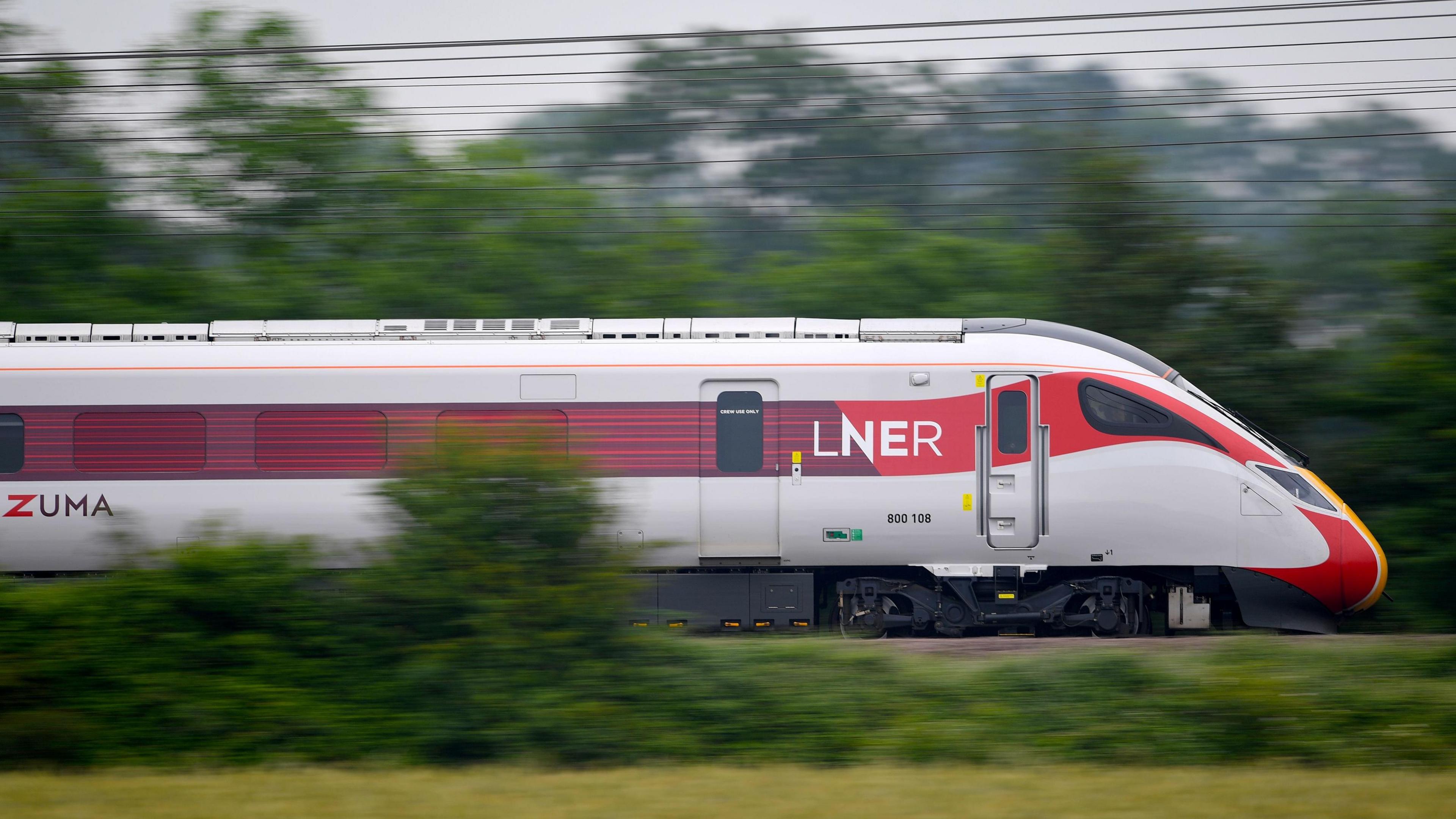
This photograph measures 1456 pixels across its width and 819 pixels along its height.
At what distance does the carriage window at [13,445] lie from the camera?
11.3 meters

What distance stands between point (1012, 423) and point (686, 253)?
382 inches

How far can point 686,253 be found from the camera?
64.0ft

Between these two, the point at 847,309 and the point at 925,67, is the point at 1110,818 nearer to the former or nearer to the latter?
the point at 847,309

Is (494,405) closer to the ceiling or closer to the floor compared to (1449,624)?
closer to the ceiling

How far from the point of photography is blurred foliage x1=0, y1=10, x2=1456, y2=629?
13914 millimetres

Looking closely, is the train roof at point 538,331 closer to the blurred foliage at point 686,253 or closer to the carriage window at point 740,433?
the carriage window at point 740,433

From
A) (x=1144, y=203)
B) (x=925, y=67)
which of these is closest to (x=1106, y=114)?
(x=925, y=67)

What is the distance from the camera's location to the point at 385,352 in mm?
11398

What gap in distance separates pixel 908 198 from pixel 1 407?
21.1 meters

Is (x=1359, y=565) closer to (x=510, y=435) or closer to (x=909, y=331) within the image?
(x=909, y=331)

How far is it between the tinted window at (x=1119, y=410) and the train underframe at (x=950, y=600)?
1487mm

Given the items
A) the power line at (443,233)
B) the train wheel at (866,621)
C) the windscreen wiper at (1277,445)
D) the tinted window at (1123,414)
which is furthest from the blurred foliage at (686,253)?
the train wheel at (866,621)

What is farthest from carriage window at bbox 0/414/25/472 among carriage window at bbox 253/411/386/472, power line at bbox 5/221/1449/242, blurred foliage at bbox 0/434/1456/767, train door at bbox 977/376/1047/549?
train door at bbox 977/376/1047/549

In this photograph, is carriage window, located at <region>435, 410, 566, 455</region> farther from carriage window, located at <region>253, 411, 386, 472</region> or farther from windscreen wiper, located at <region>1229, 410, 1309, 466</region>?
windscreen wiper, located at <region>1229, 410, 1309, 466</region>
